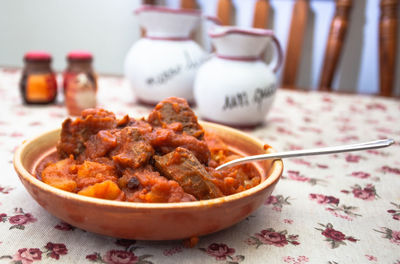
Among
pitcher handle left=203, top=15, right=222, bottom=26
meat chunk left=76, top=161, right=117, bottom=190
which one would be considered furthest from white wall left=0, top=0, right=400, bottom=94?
meat chunk left=76, top=161, right=117, bottom=190

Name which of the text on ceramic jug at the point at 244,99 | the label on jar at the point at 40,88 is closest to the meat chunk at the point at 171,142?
the text on ceramic jug at the point at 244,99

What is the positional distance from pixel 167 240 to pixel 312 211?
40cm

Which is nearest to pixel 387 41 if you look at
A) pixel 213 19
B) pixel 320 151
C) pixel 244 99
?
→ pixel 213 19

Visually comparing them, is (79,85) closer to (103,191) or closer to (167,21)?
Result: (167,21)

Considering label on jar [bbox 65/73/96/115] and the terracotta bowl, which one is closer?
the terracotta bowl

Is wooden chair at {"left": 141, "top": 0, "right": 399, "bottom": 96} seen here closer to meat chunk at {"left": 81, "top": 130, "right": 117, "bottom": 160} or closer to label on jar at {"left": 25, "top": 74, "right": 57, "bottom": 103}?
label on jar at {"left": 25, "top": 74, "right": 57, "bottom": 103}

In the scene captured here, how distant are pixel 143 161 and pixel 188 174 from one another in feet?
0.38

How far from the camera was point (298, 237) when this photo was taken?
786 millimetres

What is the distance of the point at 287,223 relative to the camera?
845 millimetres

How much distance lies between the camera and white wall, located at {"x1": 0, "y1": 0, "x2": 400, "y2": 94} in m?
2.88

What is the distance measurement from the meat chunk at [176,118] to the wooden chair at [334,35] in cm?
185

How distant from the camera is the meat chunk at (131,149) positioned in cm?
81

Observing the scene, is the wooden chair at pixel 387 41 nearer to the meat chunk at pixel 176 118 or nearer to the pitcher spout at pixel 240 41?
the pitcher spout at pixel 240 41

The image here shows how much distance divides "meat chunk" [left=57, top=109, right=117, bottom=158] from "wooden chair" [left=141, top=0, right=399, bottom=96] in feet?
6.47
